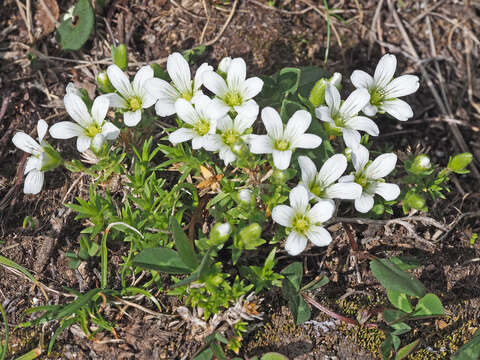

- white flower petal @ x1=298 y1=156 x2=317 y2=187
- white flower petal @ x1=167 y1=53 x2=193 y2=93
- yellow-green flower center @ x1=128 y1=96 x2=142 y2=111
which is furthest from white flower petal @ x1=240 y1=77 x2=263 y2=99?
yellow-green flower center @ x1=128 y1=96 x2=142 y2=111

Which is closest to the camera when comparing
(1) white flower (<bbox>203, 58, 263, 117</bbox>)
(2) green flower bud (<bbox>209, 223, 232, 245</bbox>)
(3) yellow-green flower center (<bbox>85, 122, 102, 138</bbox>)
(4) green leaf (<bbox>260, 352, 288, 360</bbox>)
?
(2) green flower bud (<bbox>209, 223, 232, 245</bbox>)

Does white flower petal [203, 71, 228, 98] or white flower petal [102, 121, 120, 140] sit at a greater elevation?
white flower petal [203, 71, 228, 98]

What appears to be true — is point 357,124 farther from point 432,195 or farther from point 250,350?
point 250,350

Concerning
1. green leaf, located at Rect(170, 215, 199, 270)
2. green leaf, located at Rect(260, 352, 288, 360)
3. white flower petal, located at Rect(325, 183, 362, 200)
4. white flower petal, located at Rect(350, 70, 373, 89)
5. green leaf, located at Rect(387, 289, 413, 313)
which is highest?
white flower petal, located at Rect(350, 70, 373, 89)

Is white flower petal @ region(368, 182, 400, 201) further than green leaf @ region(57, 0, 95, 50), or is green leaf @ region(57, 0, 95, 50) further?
green leaf @ region(57, 0, 95, 50)

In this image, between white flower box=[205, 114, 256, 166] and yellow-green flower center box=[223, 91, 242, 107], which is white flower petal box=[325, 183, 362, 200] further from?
yellow-green flower center box=[223, 91, 242, 107]

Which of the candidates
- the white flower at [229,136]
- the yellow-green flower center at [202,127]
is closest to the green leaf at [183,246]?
the white flower at [229,136]
